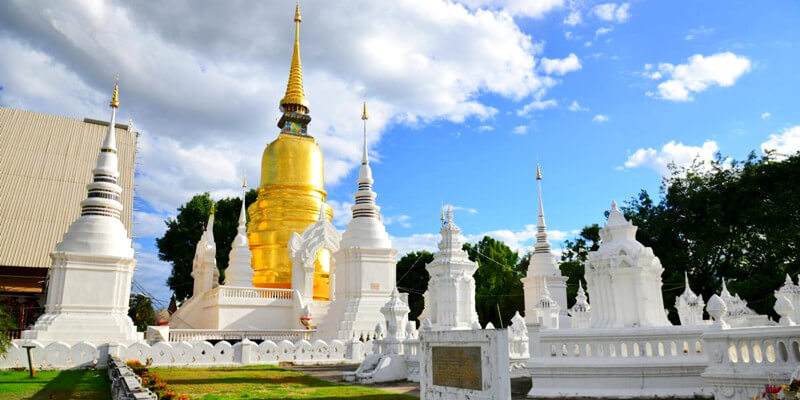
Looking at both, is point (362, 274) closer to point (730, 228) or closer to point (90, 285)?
point (90, 285)

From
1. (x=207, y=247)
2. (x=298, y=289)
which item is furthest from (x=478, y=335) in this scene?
(x=207, y=247)

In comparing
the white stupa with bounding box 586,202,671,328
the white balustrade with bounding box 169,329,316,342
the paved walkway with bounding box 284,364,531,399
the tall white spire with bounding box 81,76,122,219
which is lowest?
the paved walkway with bounding box 284,364,531,399

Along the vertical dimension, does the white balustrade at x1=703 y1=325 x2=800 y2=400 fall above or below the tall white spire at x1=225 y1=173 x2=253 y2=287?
below

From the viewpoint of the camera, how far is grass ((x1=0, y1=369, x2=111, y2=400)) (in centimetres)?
1106

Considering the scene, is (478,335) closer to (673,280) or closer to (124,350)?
(124,350)

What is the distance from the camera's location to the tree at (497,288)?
44625mm

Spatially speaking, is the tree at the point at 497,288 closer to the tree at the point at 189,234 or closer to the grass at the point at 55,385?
the tree at the point at 189,234

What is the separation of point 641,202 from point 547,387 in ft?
103

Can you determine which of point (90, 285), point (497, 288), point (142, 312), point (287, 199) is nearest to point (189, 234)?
point (142, 312)

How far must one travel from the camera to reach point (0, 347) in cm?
1524

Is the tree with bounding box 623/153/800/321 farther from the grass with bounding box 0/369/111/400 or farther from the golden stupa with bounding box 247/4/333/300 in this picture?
the grass with bounding box 0/369/111/400

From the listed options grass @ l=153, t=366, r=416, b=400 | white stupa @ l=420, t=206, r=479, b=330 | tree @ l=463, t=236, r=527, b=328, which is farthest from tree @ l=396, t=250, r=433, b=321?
grass @ l=153, t=366, r=416, b=400

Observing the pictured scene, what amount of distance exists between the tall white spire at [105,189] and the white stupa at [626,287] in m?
18.4

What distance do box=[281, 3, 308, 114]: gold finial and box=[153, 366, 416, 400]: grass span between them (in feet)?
79.0
